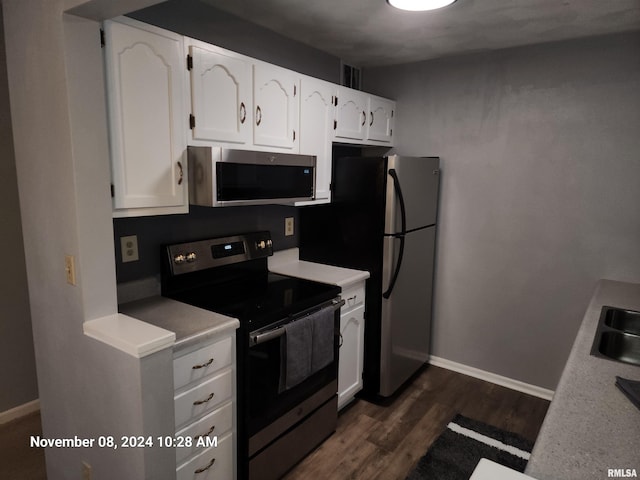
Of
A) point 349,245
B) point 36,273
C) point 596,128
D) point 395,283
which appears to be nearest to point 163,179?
point 36,273

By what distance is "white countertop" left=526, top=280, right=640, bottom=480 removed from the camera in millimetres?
1006

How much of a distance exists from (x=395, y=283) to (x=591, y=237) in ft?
4.25

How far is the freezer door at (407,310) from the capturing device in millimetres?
2828

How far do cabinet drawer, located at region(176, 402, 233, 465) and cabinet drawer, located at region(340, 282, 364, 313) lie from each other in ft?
3.13

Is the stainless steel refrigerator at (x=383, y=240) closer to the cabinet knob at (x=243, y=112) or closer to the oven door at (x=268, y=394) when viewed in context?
the oven door at (x=268, y=394)

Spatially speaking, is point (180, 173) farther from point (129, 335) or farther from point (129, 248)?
point (129, 335)

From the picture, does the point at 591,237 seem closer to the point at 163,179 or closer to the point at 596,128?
the point at 596,128

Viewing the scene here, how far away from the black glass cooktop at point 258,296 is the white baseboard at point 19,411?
4.76ft

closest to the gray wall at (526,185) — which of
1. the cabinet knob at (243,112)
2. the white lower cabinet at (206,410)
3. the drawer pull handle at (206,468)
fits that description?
the cabinet knob at (243,112)

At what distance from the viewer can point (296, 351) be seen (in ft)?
6.86

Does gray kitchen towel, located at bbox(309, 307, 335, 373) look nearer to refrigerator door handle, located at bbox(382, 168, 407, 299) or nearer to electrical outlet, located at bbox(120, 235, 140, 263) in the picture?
refrigerator door handle, located at bbox(382, 168, 407, 299)

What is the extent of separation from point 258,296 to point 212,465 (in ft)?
2.61

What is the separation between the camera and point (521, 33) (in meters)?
2.56

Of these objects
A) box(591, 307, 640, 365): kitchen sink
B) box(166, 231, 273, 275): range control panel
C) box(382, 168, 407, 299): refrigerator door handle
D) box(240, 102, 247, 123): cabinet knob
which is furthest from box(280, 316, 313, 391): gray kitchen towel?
box(591, 307, 640, 365): kitchen sink
